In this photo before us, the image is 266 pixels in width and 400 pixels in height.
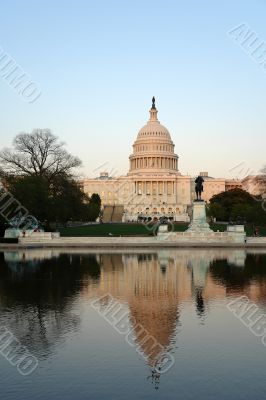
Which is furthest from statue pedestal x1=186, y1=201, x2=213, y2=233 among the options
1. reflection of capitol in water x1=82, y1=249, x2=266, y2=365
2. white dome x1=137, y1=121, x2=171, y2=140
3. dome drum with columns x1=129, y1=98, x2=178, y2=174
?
white dome x1=137, y1=121, x2=171, y2=140

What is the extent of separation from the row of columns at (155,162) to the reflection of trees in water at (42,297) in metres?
117

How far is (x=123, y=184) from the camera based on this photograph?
148375 millimetres

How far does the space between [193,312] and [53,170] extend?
146 ft

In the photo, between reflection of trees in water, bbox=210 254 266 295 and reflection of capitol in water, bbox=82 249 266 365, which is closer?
reflection of capitol in water, bbox=82 249 266 365

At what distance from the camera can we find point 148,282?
21516mm

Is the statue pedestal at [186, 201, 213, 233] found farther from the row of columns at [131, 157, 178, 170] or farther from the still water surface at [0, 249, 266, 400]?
the row of columns at [131, 157, 178, 170]

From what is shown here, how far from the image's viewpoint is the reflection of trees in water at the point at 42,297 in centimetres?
1322

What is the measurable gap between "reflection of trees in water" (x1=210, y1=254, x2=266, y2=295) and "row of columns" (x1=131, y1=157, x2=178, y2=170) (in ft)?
377

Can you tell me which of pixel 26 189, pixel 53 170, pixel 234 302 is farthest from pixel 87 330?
pixel 53 170

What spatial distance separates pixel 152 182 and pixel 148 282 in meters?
122

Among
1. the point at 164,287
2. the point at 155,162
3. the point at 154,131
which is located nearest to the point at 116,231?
the point at 164,287

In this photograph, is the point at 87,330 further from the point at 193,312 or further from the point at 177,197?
the point at 177,197

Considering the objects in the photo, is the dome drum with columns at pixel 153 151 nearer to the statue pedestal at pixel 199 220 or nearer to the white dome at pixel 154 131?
the white dome at pixel 154 131

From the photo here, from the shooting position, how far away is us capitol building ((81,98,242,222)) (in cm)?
13775
